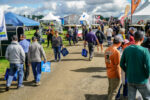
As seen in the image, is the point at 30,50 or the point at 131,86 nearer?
the point at 131,86

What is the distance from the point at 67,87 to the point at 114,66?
110 inches

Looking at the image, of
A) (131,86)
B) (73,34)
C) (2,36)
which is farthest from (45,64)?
(73,34)

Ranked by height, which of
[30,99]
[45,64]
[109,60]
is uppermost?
[109,60]

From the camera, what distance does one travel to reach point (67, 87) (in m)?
6.96

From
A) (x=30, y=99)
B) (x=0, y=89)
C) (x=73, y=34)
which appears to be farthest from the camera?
(x=73, y=34)

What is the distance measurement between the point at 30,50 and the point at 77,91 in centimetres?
240

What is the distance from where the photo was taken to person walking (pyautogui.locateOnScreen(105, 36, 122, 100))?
15.0 feet

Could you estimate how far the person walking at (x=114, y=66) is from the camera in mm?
4586

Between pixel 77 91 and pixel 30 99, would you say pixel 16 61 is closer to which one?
pixel 30 99

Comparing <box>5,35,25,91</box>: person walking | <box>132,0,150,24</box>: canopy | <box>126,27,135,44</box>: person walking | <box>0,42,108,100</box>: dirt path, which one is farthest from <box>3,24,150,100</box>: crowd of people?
<box>132,0,150,24</box>: canopy

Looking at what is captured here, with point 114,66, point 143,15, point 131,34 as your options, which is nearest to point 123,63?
point 114,66

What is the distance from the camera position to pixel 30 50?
731 cm

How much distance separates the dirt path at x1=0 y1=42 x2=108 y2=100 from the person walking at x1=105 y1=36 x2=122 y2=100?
4.11 ft

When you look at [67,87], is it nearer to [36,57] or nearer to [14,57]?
[36,57]
